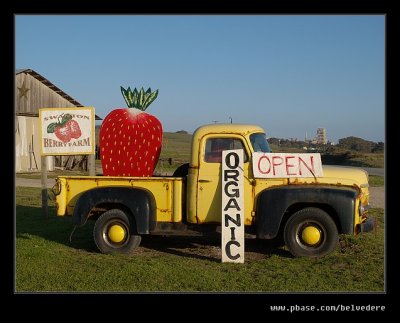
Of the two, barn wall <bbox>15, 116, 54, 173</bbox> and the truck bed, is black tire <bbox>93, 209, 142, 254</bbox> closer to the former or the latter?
the truck bed

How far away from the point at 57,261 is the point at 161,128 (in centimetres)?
274

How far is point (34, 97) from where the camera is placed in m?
25.2

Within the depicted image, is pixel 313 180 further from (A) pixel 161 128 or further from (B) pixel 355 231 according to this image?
(A) pixel 161 128

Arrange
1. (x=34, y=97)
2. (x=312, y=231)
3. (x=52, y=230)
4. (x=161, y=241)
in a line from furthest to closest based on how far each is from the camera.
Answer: (x=34, y=97) < (x=52, y=230) < (x=161, y=241) < (x=312, y=231)

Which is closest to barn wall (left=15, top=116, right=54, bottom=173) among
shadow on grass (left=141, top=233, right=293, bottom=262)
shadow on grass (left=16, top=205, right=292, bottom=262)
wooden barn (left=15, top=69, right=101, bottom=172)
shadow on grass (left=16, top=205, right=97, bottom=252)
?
wooden barn (left=15, top=69, right=101, bottom=172)

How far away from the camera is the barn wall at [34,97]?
24.4 m

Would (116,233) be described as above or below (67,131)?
below

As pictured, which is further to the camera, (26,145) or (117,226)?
(26,145)

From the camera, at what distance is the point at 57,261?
23.9ft

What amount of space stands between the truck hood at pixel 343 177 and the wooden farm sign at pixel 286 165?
147 millimetres

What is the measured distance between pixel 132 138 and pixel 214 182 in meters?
1.70

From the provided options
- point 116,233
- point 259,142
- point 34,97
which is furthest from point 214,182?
point 34,97

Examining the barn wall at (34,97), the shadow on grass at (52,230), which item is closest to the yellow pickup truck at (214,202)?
the shadow on grass at (52,230)

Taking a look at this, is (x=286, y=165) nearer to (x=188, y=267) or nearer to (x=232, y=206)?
(x=232, y=206)
